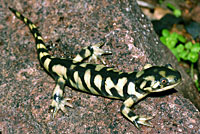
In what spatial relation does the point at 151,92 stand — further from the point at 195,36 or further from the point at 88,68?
the point at 195,36

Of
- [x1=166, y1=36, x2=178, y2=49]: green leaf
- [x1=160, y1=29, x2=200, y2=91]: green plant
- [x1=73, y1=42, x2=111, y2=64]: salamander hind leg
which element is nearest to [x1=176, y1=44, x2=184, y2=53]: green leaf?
[x1=160, y1=29, x2=200, y2=91]: green plant

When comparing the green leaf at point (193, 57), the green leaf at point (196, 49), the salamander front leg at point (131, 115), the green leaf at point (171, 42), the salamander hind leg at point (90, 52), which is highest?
the salamander hind leg at point (90, 52)

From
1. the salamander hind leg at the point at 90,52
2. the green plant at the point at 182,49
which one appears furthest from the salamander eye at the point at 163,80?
the green plant at the point at 182,49

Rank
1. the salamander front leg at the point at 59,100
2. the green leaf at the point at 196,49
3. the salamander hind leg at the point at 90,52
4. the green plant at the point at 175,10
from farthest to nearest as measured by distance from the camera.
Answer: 1. the green plant at the point at 175,10
2. the green leaf at the point at 196,49
3. the salamander hind leg at the point at 90,52
4. the salamander front leg at the point at 59,100

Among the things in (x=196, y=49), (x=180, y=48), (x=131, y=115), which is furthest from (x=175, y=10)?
(x=131, y=115)

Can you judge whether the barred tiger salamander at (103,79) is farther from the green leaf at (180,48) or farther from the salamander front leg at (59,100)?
the green leaf at (180,48)

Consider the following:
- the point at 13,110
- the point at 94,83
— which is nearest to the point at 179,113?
→ the point at 94,83

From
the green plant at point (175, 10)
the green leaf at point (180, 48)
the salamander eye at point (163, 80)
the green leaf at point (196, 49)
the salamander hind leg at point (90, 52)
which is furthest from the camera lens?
the green plant at point (175, 10)
